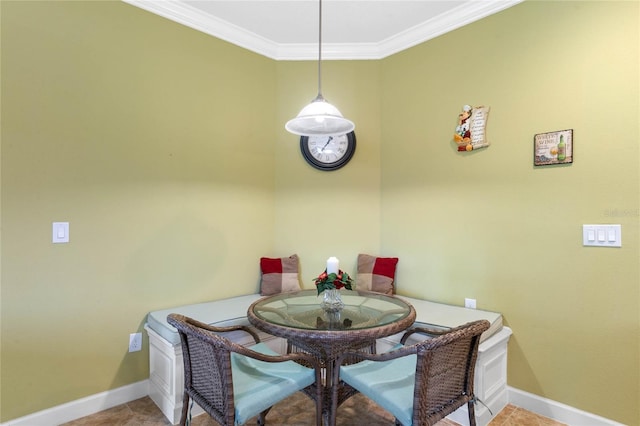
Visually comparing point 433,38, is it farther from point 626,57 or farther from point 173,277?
point 173,277

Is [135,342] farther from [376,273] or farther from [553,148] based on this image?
[553,148]

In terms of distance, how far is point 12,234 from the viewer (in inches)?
73.1

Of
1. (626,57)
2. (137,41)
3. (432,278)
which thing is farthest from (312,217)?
(626,57)

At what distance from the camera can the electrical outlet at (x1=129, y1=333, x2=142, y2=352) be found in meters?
2.23

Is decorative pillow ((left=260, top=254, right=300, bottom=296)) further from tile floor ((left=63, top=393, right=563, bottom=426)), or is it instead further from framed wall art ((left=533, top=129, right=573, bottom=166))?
framed wall art ((left=533, top=129, right=573, bottom=166))

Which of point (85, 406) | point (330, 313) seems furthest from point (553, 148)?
point (85, 406)

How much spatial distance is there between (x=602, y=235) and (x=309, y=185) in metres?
2.06

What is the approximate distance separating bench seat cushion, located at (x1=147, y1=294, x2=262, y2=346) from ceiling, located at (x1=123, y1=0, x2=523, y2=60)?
2.10 metres

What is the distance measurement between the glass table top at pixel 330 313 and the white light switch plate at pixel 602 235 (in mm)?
1129

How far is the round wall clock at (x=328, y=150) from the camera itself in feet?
9.52

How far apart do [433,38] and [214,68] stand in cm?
176

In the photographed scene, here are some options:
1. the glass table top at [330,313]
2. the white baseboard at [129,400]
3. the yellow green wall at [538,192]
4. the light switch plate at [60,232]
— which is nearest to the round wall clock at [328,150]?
the yellow green wall at [538,192]

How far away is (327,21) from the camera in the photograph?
2576 mm

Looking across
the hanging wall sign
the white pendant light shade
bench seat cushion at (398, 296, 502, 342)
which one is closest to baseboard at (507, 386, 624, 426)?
bench seat cushion at (398, 296, 502, 342)
